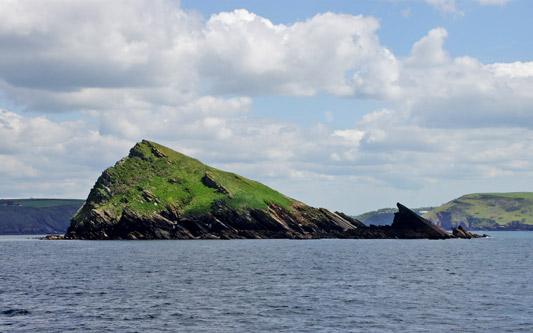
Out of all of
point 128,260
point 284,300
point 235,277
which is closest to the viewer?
point 284,300

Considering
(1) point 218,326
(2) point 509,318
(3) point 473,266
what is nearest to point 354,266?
(3) point 473,266

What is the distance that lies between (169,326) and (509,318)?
28.5 metres

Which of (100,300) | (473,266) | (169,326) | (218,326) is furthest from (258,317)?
(473,266)

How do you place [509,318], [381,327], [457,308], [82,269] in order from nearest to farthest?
[381,327]
[509,318]
[457,308]
[82,269]

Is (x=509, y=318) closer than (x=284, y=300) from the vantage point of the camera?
Yes

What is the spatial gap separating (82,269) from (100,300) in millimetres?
36550

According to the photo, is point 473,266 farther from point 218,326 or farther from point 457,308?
point 218,326

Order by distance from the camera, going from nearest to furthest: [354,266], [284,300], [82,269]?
[284,300] → [82,269] → [354,266]

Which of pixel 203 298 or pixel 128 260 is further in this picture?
pixel 128 260

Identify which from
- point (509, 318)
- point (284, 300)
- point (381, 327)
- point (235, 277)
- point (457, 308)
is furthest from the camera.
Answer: point (235, 277)

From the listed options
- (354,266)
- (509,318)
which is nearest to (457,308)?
(509,318)

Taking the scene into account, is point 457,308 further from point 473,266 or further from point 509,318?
point 473,266

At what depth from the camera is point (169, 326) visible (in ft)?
138

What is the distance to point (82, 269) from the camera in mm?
89000
